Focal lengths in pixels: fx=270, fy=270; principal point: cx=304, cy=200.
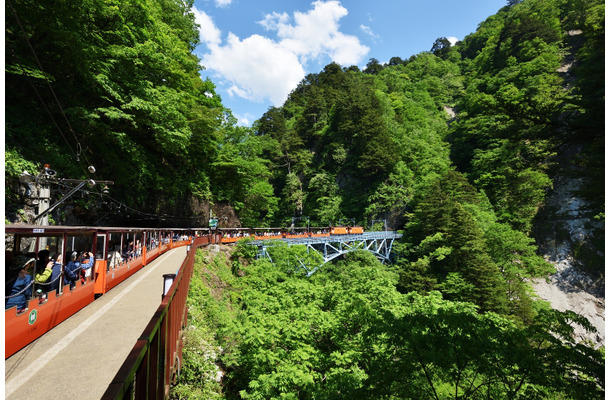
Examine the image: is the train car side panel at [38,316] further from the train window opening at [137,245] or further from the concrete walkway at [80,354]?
the train window opening at [137,245]

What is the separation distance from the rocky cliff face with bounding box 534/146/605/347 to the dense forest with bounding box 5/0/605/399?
0.33 m

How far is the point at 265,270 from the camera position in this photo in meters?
19.7

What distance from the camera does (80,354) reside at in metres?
4.77

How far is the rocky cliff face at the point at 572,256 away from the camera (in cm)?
2720

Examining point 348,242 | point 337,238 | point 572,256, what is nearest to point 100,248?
point 337,238

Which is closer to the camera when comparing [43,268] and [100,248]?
[43,268]

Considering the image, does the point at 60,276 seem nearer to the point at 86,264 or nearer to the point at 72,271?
the point at 72,271

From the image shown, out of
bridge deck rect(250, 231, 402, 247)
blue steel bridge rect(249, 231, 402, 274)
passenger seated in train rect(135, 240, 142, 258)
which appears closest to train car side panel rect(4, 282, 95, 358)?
passenger seated in train rect(135, 240, 142, 258)

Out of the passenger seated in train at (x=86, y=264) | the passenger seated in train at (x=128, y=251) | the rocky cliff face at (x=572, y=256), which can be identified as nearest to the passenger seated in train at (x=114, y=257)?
the passenger seated in train at (x=128, y=251)

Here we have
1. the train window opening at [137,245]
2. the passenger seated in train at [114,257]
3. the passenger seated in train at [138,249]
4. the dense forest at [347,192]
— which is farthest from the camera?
the passenger seated in train at [138,249]

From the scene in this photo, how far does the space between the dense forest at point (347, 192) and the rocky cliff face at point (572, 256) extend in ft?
1.08

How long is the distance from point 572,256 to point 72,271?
43.1 meters

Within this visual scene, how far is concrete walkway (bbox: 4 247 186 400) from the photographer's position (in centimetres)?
382

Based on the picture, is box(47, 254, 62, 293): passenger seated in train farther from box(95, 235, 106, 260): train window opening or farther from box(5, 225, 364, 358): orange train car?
box(95, 235, 106, 260): train window opening
